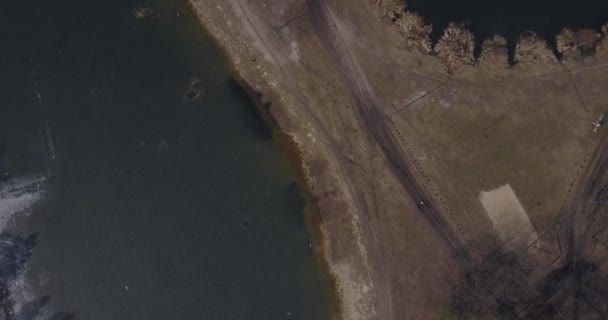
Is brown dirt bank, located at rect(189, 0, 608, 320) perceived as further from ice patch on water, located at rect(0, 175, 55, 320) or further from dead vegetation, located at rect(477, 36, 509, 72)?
ice patch on water, located at rect(0, 175, 55, 320)

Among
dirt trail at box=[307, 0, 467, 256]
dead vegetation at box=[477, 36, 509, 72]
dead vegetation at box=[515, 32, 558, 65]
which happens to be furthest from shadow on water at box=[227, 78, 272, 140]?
dead vegetation at box=[515, 32, 558, 65]

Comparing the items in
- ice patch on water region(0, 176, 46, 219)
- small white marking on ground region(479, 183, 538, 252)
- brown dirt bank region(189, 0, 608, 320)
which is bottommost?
small white marking on ground region(479, 183, 538, 252)

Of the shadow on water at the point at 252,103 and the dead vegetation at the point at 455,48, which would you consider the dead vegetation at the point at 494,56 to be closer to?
the dead vegetation at the point at 455,48

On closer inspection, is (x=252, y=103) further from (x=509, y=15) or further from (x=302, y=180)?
(x=509, y=15)

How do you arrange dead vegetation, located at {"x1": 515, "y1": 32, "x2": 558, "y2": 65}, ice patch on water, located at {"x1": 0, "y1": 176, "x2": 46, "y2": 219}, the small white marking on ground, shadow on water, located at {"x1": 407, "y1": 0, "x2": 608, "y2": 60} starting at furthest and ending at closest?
ice patch on water, located at {"x1": 0, "y1": 176, "x2": 46, "y2": 219} → shadow on water, located at {"x1": 407, "y1": 0, "x2": 608, "y2": 60} → the small white marking on ground → dead vegetation, located at {"x1": 515, "y1": 32, "x2": 558, "y2": 65}

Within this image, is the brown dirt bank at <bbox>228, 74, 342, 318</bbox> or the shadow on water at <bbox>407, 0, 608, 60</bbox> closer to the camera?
the shadow on water at <bbox>407, 0, 608, 60</bbox>

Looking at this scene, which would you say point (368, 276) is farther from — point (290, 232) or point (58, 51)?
point (58, 51)
